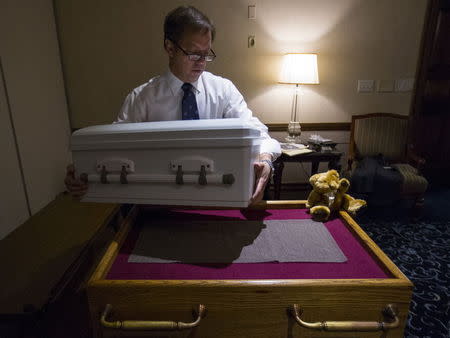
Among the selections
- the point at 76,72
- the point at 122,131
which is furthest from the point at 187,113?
the point at 76,72

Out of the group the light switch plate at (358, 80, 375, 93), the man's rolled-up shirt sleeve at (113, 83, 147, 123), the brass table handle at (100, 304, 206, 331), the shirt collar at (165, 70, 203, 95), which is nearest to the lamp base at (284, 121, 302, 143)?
the light switch plate at (358, 80, 375, 93)

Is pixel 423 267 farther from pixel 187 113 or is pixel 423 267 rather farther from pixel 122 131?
pixel 122 131

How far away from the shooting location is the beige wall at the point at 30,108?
90.5 inches

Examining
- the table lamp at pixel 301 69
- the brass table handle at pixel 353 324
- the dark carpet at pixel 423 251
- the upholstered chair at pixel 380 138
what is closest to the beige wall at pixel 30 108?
the table lamp at pixel 301 69

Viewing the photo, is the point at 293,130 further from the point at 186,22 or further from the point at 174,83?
the point at 186,22

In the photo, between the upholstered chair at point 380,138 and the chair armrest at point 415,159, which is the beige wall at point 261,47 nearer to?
the upholstered chair at point 380,138

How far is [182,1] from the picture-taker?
9.68 ft

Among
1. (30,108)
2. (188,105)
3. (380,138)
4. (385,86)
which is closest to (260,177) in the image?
(188,105)

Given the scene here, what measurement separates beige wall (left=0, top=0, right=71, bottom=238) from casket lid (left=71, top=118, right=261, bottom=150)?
1.95 meters

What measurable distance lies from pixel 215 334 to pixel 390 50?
3571 millimetres

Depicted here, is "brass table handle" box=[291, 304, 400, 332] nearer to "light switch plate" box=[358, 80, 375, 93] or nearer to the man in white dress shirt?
the man in white dress shirt

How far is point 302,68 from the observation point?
2852 mm

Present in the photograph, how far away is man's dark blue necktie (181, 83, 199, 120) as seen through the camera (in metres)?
1.34

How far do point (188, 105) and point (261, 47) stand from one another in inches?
81.9
